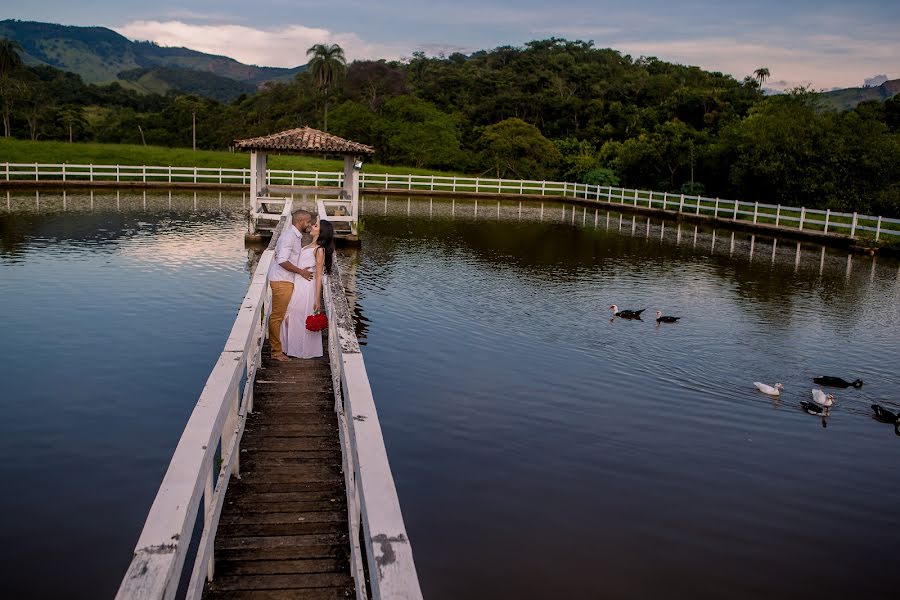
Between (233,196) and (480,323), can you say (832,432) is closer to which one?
(480,323)

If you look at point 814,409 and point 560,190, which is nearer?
point 814,409

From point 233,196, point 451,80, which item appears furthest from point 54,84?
point 233,196

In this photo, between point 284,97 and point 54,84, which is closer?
point 284,97

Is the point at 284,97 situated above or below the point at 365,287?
above

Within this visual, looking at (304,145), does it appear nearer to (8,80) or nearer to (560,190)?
(560,190)

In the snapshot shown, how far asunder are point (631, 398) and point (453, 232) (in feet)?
65.2

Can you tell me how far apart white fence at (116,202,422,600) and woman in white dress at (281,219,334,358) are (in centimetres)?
153

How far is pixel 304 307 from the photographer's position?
904cm

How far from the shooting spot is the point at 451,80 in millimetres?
86125

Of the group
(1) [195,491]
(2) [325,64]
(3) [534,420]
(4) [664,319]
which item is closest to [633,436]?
(3) [534,420]

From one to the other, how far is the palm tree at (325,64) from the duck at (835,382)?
7666 cm

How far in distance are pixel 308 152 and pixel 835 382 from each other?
20.1 metres

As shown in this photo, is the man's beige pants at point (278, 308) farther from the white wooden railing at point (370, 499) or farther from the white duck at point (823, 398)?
the white duck at point (823, 398)

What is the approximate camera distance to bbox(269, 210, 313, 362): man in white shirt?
8875mm
